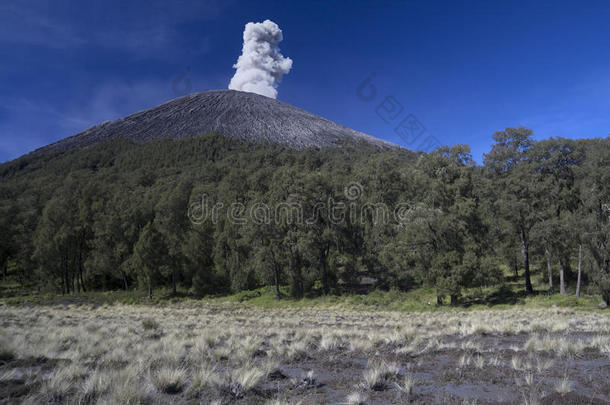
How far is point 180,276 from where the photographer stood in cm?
4641

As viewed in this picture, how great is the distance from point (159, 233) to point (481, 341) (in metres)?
39.5

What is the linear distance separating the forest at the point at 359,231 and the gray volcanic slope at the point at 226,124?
7448 cm

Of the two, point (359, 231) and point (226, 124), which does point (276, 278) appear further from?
point (226, 124)

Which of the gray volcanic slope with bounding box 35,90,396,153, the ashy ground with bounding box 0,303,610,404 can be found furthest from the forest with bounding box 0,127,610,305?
the gray volcanic slope with bounding box 35,90,396,153

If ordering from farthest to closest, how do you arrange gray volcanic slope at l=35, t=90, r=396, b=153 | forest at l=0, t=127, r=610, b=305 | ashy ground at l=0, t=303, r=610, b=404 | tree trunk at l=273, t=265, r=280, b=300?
gray volcanic slope at l=35, t=90, r=396, b=153
tree trunk at l=273, t=265, r=280, b=300
forest at l=0, t=127, r=610, b=305
ashy ground at l=0, t=303, r=610, b=404

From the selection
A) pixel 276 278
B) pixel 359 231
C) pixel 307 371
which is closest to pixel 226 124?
pixel 359 231

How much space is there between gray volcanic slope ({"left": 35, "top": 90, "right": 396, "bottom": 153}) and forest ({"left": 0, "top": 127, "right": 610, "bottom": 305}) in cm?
7448

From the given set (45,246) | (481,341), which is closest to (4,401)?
(481,341)

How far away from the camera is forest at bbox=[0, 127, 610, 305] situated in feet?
75.5

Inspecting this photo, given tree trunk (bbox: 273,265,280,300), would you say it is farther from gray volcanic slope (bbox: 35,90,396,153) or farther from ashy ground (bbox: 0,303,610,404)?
gray volcanic slope (bbox: 35,90,396,153)

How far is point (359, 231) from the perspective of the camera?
3978cm

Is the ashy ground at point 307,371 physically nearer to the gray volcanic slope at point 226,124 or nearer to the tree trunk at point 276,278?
the tree trunk at point 276,278

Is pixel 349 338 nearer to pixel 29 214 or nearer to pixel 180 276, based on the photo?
pixel 180 276

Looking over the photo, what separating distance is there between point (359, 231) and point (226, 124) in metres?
115
